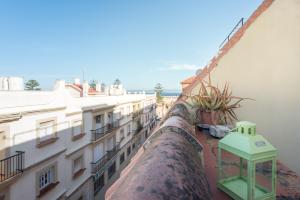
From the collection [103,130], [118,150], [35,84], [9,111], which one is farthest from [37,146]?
[35,84]

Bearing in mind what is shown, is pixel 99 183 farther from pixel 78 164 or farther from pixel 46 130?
pixel 46 130

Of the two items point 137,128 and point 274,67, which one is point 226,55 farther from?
point 137,128

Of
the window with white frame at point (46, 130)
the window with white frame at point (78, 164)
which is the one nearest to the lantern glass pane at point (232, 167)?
the window with white frame at point (46, 130)

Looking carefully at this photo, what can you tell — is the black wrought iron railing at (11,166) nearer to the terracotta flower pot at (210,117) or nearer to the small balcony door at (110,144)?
the terracotta flower pot at (210,117)

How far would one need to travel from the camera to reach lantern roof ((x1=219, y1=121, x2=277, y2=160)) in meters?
1.04

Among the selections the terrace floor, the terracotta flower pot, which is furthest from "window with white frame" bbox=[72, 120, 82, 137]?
the terrace floor

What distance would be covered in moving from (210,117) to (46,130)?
780 centimetres

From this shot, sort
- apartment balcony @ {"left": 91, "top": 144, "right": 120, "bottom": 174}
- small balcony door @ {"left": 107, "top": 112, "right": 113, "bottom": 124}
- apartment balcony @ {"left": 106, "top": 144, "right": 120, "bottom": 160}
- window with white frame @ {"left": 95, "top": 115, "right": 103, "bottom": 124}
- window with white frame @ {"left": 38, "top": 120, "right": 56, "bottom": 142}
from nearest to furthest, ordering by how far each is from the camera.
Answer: window with white frame @ {"left": 38, "top": 120, "right": 56, "bottom": 142} → apartment balcony @ {"left": 91, "top": 144, "right": 120, "bottom": 174} → window with white frame @ {"left": 95, "top": 115, "right": 103, "bottom": 124} → apartment balcony @ {"left": 106, "top": 144, "right": 120, "bottom": 160} → small balcony door @ {"left": 107, "top": 112, "right": 113, "bottom": 124}

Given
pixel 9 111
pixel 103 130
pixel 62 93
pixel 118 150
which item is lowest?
pixel 118 150

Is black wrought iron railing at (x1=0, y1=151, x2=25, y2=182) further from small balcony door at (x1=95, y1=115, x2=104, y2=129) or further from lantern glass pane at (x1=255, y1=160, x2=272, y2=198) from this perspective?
lantern glass pane at (x1=255, y1=160, x2=272, y2=198)

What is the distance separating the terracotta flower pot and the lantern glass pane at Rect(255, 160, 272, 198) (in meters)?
1.07

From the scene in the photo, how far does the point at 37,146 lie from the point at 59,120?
62.0 inches

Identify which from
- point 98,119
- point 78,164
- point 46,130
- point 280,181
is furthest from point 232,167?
point 98,119

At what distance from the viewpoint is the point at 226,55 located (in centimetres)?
338
